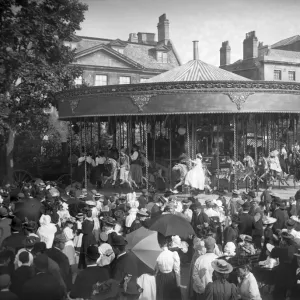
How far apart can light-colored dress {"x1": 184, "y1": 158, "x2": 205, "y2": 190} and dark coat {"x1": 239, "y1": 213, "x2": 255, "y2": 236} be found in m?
7.71

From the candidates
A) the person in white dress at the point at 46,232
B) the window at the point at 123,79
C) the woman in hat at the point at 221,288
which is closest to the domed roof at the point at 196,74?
the person in white dress at the point at 46,232

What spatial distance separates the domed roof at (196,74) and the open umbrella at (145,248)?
14.3m

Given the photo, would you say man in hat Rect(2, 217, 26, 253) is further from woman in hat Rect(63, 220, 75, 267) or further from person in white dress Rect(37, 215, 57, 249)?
woman in hat Rect(63, 220, 75, 267)

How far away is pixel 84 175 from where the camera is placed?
20.6 metres

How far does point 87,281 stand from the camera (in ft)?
17.3

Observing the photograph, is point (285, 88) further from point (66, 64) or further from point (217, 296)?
point (217, 296)

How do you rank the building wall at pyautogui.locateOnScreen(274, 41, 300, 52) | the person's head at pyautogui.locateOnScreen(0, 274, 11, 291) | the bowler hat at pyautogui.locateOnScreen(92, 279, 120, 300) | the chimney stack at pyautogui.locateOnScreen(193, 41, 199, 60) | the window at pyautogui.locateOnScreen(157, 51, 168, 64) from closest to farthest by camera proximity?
the person's head at pyautogui.locateOnScreen(0, 274, 11, 291) → the bowler hat at pyautogui.locateOnScreen(92, 279, 120, 300) → the chimney stack at pyautogui.locateOnScreen(193, 41, 199, 60) → the window at pyautogui.locateOnScreen(157, 51, 168, 64) → the building wall at pyautogui.locateOnScreen(274, 41, 300, 52)

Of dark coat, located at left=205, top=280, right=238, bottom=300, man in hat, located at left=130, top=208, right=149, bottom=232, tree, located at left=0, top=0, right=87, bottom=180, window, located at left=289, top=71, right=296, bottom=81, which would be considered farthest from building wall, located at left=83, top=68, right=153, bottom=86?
dark coat, located at left=205, top=280, right=238, bottom=300

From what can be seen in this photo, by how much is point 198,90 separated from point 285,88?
3.93m

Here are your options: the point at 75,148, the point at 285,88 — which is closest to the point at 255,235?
the point at 285,88

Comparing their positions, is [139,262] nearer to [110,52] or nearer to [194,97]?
[194,97]

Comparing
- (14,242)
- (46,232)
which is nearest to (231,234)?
(46,232)

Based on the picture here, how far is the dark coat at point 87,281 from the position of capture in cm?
518

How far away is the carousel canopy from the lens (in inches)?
682
